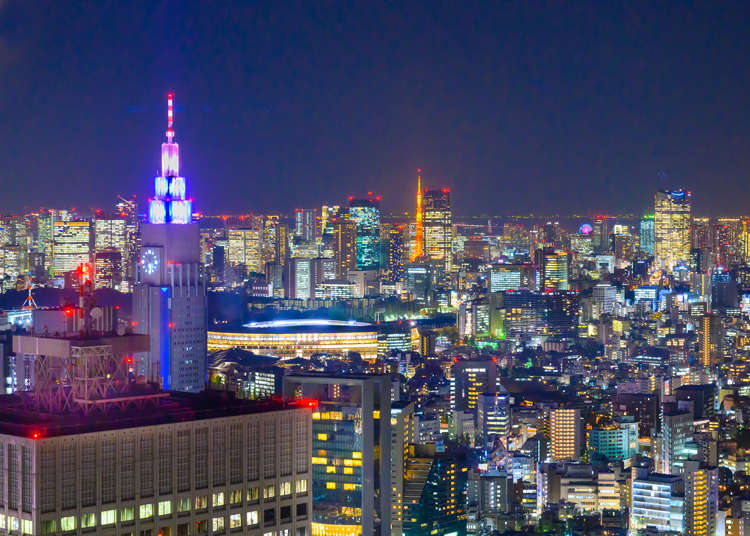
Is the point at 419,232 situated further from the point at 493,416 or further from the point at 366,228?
the point at 493,416

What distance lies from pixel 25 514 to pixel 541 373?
88.2 feet

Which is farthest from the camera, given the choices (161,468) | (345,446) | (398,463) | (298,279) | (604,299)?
(298,279)

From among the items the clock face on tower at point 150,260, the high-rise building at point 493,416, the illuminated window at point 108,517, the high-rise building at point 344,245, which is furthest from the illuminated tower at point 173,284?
the high-rise building at point 344,245

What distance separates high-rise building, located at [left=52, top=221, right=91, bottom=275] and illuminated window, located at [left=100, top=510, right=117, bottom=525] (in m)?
24.3

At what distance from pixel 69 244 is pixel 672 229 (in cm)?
2322

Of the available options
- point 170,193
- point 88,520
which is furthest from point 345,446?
point 170,193

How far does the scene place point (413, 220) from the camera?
5103cm

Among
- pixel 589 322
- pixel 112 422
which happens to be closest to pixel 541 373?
pixel 589 322

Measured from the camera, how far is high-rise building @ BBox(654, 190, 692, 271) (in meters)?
47.4

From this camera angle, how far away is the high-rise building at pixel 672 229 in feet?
156

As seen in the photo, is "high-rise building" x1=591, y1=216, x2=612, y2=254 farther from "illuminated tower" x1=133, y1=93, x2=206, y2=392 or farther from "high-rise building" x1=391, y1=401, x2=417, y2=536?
"high-rise building" x1=391, y1=401, x2=417, y2=536

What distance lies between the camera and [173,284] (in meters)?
22.0

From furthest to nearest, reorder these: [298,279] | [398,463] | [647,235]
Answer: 1. [647,235]
2. [298,279]
3. [398,463]

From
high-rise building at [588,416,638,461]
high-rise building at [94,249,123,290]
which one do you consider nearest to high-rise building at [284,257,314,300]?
high-rise building at [94,249,123,290]
